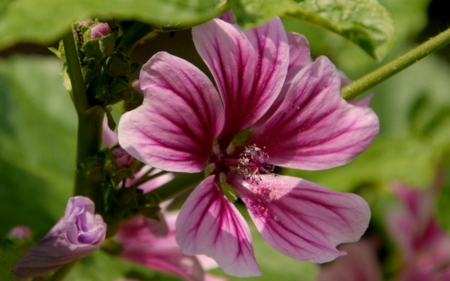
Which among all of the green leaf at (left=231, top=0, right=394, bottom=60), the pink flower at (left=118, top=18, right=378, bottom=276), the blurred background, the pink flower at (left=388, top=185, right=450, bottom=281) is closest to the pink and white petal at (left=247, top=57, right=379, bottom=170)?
the pink flower at (left=118, top=18, right=378, bottom=276)

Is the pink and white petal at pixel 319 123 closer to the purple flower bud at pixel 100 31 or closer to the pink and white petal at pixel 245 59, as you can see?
the pink and white petal at pixel 245 59

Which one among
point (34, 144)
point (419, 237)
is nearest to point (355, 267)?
point (419, 237)

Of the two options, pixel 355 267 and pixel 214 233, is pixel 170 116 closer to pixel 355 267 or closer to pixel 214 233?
pixel 214 233

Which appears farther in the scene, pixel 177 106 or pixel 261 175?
pixel 261 175

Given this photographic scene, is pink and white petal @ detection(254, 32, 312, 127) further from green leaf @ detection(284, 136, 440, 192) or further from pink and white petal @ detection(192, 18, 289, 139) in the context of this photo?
green leaf @ detection(284, 136, 440, 192)

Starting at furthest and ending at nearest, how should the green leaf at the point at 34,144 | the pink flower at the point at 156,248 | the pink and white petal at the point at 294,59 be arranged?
the green leaf at the point at 34,144
the pink flower at the point at 156,248
the pink and white petal at the point at 294,59

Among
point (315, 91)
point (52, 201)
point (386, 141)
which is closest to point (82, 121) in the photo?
point (315, 91)

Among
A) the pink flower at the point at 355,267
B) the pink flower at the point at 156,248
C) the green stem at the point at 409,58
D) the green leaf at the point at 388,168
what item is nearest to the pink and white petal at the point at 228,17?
the green stem at the point at 409,58

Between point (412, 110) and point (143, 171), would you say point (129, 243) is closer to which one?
point (143, 171)
